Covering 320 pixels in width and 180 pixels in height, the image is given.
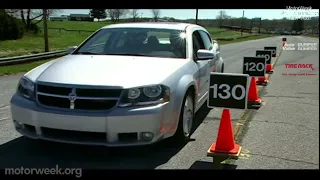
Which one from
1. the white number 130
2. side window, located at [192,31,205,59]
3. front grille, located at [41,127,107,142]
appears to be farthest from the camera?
side window, located at [192,31,205,59]

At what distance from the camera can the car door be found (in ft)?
16.7

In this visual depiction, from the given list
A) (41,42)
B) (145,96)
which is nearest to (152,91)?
(145,96)

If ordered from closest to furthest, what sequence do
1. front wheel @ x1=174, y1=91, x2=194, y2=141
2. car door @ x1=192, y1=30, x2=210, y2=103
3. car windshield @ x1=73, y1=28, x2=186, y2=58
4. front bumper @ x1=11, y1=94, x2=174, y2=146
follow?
front bumper @ x1=11, y1=94, x2=174, y2=146, front wheel @ x1=174, y1=91, x2=194, y2=141, car windshield @ x1=73, y1=28, x2=186, y2=58, car door @ x1=192, y1=30, x2=210, y2=103

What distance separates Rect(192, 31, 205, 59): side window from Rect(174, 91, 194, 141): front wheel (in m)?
0.77

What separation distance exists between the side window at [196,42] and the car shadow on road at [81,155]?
1.55 m

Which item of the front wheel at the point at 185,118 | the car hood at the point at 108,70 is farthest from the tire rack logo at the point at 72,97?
the front wheel at the point at 185,118

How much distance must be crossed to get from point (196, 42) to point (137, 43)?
103 centimetres

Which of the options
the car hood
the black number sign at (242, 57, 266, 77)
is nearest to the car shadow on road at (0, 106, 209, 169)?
the car hood

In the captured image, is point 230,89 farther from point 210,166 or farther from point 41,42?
point 41,42

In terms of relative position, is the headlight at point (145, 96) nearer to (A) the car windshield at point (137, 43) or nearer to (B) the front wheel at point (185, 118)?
(B) the front wheel at point (185, 118)

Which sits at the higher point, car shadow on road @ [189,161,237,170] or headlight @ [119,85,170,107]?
A: headlight @ [119,85,170,107]

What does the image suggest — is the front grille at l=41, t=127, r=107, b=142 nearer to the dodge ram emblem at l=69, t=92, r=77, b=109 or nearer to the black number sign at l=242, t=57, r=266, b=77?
the dodge ram emblem at l=69, t=92, r=77, b=109
